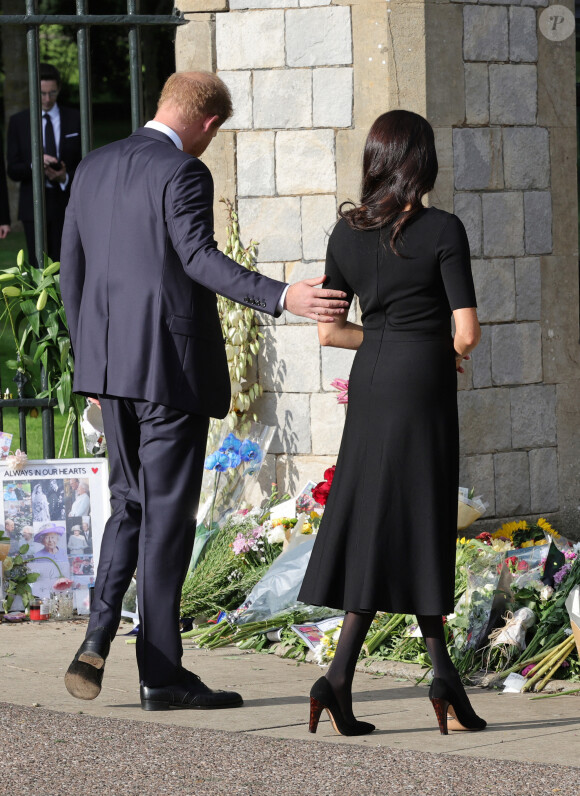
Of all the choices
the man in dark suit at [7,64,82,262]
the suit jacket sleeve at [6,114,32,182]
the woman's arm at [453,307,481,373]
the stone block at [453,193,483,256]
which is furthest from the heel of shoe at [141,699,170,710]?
the suit jacket sleeve at [6,114,32,182]

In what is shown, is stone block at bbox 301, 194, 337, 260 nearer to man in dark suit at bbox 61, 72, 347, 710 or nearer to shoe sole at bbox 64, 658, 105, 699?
man in dark suit at bbox 61, 72, 347, 710

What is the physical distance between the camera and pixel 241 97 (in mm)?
5555

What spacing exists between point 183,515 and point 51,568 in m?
1.66

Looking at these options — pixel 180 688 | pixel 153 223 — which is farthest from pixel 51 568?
pixel 153 223

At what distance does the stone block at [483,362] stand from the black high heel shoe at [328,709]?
2342 millimetres

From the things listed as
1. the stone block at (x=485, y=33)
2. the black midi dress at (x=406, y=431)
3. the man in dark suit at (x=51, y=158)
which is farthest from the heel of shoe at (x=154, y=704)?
the man in dark suit at (x=51, y=158)

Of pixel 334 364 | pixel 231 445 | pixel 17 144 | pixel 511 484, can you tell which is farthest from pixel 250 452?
pixel 17 144

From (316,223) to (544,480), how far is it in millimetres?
1565

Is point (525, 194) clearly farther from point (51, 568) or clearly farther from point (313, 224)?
point (51, 568)

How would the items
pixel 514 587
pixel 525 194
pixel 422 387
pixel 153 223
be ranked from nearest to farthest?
pixel 422 387 → pixel 153 223 → pixel 514 587 → pixel 525 194

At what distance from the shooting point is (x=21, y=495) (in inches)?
211

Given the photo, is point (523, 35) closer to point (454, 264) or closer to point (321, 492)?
point (321, 492)

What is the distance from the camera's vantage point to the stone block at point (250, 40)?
216 inches

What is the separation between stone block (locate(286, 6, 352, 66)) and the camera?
17.8 feet
